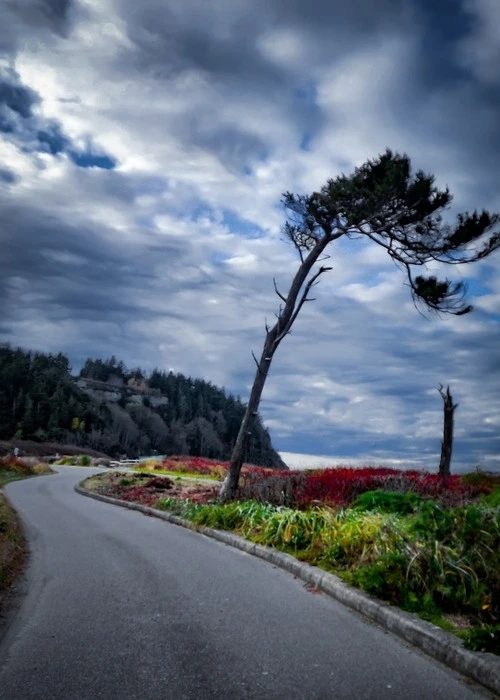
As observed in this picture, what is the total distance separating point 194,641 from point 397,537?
10.6ft

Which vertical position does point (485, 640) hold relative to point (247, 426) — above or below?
below

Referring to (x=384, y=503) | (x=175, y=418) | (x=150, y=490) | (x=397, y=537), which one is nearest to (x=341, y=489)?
(x=384, y=503)

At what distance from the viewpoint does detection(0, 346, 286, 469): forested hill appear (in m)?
91.9

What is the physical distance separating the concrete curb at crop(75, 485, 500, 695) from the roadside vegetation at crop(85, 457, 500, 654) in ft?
0.43

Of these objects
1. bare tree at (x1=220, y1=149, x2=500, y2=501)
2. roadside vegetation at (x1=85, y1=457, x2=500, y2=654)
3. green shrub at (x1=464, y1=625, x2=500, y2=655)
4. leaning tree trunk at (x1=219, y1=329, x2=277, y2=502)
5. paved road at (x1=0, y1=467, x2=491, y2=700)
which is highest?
bare tree at (x1=220, y1=149, x2=500, y2=501)

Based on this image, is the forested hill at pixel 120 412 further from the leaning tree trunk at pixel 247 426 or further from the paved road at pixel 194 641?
the paved road at pixel 194 641

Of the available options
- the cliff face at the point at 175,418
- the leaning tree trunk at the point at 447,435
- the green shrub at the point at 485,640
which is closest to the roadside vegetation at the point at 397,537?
the green shrub at the point at 485,640

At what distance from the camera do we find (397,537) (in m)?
7.78

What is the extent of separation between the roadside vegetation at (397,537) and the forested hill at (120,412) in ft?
176

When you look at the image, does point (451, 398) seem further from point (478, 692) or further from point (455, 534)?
point (478, 692)

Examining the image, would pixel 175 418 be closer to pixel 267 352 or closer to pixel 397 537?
pixel 267 352

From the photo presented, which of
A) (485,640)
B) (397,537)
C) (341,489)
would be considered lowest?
(485,640)

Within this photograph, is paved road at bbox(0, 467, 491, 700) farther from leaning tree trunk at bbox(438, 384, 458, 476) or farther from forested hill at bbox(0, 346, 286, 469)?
forested hill at bbox(0, 346, 286, 469)

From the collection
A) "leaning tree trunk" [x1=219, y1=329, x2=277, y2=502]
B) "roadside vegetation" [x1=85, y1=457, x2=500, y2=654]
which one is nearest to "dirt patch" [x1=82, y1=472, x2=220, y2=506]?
"leaning tree trunk" [x1=219, y1=329, x2=277, y2=502]
